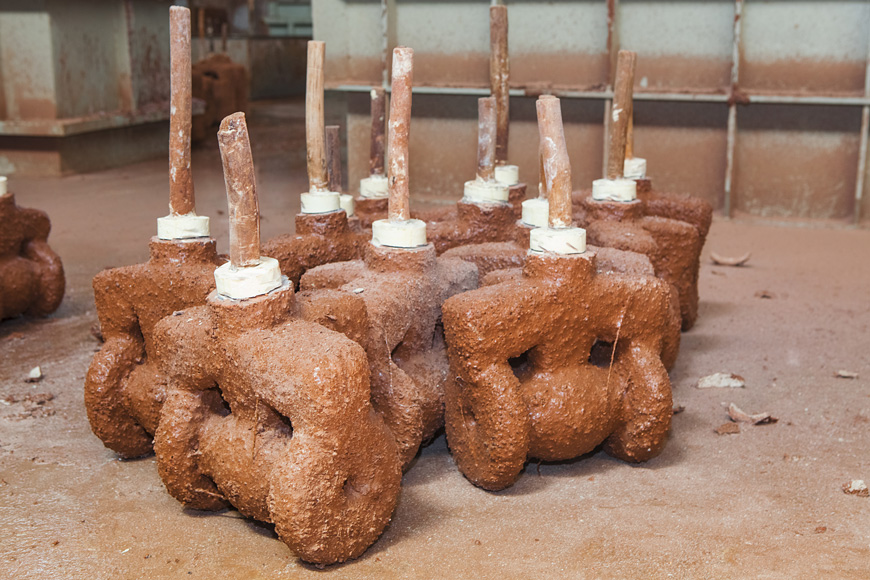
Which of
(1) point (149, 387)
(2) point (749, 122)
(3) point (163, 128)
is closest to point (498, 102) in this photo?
(1) point (149, 387)

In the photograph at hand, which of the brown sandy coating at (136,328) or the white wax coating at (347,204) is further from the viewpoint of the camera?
the white wax coating at (347,204)

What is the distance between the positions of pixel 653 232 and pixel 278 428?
5.64ft

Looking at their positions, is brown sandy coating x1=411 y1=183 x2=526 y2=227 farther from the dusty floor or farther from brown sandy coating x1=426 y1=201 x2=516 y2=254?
the dusty floor

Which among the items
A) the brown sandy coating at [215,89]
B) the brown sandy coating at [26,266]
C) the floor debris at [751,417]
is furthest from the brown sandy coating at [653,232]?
the brown sandy coating at [215,89]

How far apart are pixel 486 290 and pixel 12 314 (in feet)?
7.74

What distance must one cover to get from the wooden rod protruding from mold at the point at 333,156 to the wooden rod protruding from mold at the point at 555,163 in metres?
1.02

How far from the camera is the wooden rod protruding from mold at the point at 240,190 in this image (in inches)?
81.3

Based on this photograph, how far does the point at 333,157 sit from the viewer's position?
3324mm

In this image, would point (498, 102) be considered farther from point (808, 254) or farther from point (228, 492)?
point (808, 254)

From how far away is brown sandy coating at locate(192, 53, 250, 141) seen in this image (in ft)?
31.8

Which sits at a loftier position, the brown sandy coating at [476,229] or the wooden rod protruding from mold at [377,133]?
the wooden rod protruding from mold at [377,133]

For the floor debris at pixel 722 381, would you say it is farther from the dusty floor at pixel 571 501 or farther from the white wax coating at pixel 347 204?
the white wax coating at pixel 347 204

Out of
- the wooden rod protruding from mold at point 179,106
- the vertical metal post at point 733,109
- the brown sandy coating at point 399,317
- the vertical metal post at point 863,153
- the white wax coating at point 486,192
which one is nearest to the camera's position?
the brown sandy coating at point 399,317

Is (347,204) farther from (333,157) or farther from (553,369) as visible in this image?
(553,369)
